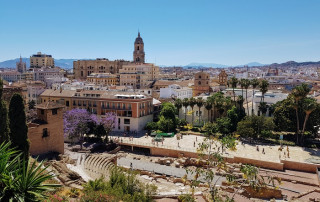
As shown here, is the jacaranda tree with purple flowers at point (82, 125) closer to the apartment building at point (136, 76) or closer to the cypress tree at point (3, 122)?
the cypress tree at point (3, 122)

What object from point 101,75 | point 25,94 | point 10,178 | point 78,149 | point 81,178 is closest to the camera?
point 10,178

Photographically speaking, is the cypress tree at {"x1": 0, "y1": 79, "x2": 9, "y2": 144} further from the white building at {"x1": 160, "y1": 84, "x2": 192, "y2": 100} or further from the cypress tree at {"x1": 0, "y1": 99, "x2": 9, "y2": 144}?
the white building at {"x1": 160, "y1": 84, "x2": 192, "y2": 100}

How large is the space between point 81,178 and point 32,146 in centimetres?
987

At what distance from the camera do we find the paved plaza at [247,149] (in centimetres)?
3614

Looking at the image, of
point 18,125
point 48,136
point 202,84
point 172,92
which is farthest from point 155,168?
point 202,84

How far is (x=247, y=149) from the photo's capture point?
3984 cm

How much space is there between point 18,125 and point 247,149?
1151 inches

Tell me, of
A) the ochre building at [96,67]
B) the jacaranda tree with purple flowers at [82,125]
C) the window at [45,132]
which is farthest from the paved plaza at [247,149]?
the ochre building at [96,67]

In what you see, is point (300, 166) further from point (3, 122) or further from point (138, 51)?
point (138, 51)

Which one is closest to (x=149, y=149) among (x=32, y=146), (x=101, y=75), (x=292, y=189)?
(x=32, y=146)

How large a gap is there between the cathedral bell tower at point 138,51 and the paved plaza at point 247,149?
98.3 metres

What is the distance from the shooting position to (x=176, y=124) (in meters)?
52.3

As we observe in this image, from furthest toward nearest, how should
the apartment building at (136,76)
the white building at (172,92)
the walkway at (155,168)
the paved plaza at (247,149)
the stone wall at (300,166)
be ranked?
the apartment building at (136,76)
the white building at (172,92)
the paved plaza at (247,149)
the stone wall at (300,166)
the walkway at (155,168)

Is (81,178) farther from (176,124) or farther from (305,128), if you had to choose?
(305,128)
